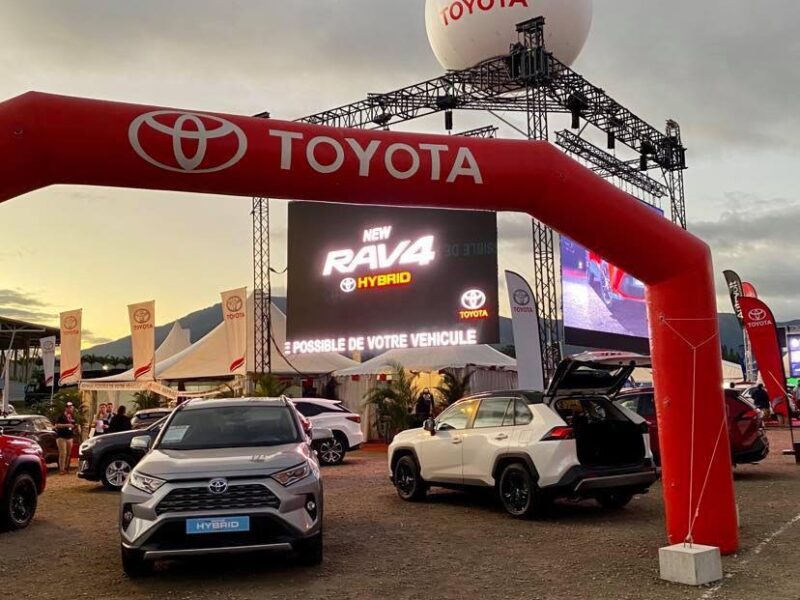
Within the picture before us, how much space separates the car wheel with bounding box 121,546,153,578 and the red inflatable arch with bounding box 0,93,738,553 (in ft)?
10.7

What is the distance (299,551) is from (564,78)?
19.9 m

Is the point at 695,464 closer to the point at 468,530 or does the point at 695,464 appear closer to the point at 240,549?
the point at 468,530

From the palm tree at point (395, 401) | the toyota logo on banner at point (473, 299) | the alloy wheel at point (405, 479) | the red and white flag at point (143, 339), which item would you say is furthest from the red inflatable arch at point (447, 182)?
the red and white flag at point (143, 339)

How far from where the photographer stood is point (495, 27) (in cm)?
2452

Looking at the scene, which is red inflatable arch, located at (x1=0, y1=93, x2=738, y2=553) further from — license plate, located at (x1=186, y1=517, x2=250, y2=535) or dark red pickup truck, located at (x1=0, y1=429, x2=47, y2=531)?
dark red pickup truck, located at (x1=0, y1=429, x2=47, y2=531)

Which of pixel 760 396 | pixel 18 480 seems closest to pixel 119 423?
pixel 18 480

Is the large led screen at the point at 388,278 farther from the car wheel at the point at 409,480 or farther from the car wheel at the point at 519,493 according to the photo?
the car wheel at the point at 519,493

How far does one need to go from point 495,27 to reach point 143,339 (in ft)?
50.9

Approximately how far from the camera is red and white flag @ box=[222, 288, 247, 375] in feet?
87.0

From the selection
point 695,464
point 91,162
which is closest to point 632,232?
point 695,464

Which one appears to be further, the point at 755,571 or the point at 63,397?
the point at 63,397

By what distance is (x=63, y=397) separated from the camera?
27891 mm

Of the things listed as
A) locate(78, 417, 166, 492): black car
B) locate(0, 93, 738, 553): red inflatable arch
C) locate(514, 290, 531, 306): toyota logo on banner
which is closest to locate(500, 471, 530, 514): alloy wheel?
locate(0, 93, 738, 553): red inflatable arch

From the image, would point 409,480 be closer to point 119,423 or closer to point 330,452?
point 330,452
